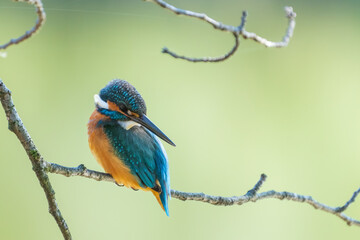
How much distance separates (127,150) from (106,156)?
8 centimetres

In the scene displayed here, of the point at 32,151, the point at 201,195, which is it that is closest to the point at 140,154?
the point at 201,195

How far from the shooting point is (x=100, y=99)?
1.79 meters

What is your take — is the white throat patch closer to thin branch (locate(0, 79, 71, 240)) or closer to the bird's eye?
the bird's eye

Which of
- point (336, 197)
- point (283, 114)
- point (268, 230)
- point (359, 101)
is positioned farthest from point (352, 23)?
point (268, 230)

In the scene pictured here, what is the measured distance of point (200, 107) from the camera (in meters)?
5.43

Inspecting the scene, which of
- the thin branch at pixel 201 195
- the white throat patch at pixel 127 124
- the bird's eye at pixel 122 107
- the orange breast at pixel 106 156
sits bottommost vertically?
the thin branch at pixel 201 195

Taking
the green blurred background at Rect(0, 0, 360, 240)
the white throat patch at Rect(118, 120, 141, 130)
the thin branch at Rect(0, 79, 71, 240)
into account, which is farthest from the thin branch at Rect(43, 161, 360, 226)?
the green blurred background at Rect(0, 0, 360, 240)

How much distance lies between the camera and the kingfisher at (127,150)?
1.75 meters

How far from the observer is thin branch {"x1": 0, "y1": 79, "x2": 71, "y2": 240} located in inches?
48.8

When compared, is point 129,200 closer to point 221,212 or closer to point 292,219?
point 221,212

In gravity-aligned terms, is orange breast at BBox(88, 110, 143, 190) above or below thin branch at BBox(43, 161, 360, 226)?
above

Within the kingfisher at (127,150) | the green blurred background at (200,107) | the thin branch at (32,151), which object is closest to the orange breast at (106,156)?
the kingfisher at (127,150)

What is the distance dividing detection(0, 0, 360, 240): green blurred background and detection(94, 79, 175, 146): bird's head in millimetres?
2551

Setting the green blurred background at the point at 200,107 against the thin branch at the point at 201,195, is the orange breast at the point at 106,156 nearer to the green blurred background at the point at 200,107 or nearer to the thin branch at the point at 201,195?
the thin branch at the point at 201,195
